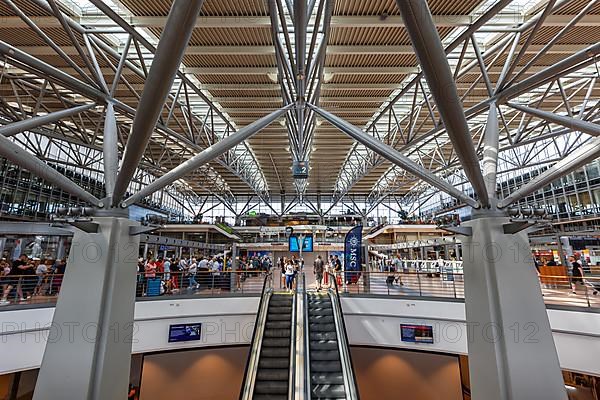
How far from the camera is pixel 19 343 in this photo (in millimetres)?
8859

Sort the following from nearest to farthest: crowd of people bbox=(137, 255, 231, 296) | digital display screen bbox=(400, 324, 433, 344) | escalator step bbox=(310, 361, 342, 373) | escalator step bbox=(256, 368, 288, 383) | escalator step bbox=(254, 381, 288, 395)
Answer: escalator step bbox=(254, 381, 288, 395) → escalator step bbox=(256, 368, 288, 383) → escalator step bbox=(310, 361, 342, 373) → digital display screen bbox=(400, 324, 433, 344) → crowd of people bbox=(137, 255, 231, 296)

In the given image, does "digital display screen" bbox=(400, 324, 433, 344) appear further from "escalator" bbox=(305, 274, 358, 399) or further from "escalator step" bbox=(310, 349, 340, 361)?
"escalator step" bbox=(310, 349, 340, 361)

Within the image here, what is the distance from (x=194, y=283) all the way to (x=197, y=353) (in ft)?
12.5

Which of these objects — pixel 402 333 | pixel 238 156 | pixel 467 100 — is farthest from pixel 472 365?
pixel 238 156

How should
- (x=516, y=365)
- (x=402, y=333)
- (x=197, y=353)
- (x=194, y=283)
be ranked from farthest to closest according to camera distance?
1. (x=197, y=353)
2. (x=194, y=283)
3. (x=402, y=333)
4. (x=516, y=365)

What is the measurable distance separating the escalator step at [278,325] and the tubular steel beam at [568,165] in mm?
7115

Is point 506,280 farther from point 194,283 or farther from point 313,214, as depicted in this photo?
point 313,214

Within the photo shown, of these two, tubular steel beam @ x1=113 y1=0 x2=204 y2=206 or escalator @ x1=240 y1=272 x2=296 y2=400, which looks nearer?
tubular steel beam @ x1=113 y1=0 x2=204 y2=206

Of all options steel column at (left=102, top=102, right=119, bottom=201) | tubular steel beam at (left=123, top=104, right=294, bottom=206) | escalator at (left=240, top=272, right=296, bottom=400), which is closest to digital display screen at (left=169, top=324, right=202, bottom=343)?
escalator at (left=240, top=272, right=296, bottom=400)

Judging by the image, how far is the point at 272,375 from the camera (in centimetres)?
798

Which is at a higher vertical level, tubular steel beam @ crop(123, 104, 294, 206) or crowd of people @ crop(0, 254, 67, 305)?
tubular steel beam @ crop(123, 104, 294, 206)

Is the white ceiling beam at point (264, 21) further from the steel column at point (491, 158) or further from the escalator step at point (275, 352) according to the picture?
the escalator step at point (275, 352)

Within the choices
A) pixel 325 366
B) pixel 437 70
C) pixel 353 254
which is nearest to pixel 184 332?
pixel 325 366

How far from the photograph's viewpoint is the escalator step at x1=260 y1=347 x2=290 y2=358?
28.5ft
